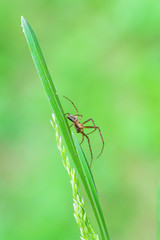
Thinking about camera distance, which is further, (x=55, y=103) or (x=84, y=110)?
(x=84, y=110)

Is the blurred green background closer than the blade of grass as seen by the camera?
No

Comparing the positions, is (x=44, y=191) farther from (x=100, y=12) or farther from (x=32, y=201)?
(x=100, y=12)

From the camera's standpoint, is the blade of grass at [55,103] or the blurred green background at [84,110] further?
the blurred green background at [84,110]

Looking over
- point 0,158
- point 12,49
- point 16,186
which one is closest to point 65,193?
point 16,186
